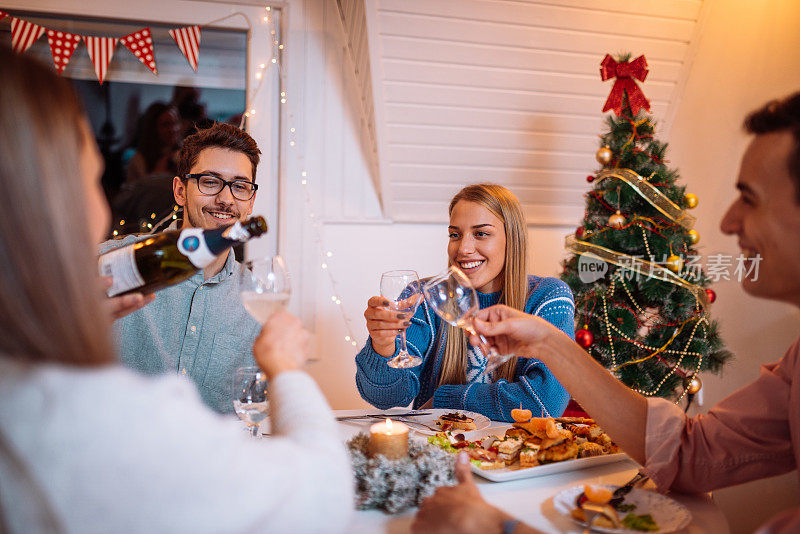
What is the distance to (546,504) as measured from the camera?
97 centimetres

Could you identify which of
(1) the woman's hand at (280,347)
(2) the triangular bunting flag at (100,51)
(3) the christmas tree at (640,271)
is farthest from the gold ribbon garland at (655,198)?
(2) the triangular bunting flag at (100,51)

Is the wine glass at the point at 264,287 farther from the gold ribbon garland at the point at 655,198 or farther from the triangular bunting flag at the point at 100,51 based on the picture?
the triangular bunting flag at the point at 100,51

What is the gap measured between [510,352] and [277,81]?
2129 millimetres

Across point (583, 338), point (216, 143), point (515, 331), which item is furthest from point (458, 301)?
point (583, 338)

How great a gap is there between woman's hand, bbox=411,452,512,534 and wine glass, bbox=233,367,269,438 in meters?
0.40

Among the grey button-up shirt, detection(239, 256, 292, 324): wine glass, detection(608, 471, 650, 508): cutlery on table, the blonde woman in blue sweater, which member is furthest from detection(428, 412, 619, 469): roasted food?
the grey button-up shirt

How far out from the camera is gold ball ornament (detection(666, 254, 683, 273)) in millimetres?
2346

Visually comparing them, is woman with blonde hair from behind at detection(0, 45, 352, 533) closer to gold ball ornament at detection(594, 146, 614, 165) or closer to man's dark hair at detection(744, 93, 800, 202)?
man's dark hair at detection(744, 93, 800, 202)

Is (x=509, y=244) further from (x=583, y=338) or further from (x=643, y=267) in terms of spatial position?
(x=643, y=267)

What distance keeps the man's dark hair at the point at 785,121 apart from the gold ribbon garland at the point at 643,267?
147cm

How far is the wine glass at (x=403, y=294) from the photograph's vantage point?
4.53ft

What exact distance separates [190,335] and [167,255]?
19.8 inches

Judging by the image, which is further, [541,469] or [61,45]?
[61,45]

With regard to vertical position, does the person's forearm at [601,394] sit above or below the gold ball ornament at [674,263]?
below
